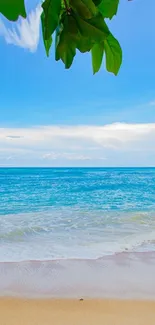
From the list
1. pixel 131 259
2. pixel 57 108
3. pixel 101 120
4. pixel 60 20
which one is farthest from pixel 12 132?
pixel 60 20

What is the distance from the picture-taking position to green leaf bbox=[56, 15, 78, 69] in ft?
1.00

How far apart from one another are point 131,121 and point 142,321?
2641cm

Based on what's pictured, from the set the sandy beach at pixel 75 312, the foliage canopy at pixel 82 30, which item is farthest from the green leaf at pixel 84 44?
the sandy beach at pixel 75 312

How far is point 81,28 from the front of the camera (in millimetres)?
296

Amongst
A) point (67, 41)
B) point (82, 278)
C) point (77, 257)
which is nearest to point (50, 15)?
point (67, 41)

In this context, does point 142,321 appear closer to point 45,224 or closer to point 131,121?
point 45,224

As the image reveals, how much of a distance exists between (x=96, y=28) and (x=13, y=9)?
83 mm

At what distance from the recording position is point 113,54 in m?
0.33

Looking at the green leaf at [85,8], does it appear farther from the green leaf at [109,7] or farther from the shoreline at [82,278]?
the shoreline at [82,278]

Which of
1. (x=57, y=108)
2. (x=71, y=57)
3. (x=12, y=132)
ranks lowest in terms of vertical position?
(x=71, y=57)

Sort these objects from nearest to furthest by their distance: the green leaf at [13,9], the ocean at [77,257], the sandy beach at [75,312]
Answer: the green leaf at [13,9], the sandy beach at [75,312], the ocean at [77,257]

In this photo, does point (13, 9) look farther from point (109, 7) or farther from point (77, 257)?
point (77, 257)

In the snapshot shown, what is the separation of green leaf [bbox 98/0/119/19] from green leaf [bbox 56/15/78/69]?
1.5 inches

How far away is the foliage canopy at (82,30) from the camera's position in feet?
0.96
